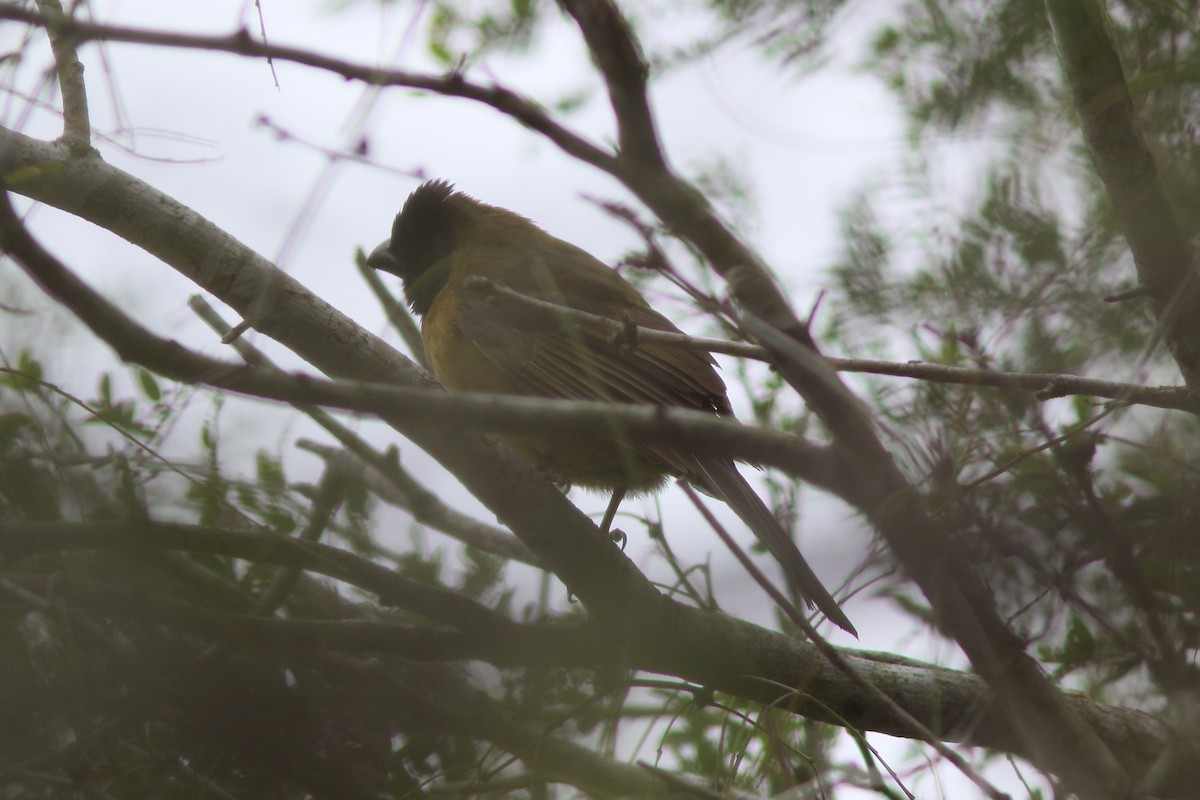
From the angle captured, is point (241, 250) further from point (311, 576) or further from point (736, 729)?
point (736, 729)

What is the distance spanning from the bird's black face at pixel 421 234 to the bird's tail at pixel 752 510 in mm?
2522

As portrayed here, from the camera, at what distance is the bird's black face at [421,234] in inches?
236

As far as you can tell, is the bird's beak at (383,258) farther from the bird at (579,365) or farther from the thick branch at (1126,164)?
the thick branch at (1126,164)

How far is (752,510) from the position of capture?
3887 mm

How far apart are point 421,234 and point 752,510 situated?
289cm

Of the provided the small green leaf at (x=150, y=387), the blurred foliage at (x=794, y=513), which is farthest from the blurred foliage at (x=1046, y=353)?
the small green leaf at (x=150, y=387)

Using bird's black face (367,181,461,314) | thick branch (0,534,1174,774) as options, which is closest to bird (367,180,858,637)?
thick branch (0,534,1174,774)

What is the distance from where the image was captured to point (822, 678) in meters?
3.40

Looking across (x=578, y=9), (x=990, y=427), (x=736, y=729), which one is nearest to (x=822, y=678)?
(x=736, y=729)

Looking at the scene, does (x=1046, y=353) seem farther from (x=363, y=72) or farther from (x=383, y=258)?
(x=383, y=258)

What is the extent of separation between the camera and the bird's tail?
354 cm

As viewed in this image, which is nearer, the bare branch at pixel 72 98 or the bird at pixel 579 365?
the bare branch at pixel 72 98

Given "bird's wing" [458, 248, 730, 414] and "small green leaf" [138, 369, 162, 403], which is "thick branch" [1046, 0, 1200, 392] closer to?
"bird's wing" [458, 248, 730, 414]

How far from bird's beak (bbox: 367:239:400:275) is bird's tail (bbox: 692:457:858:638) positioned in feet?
8.89
